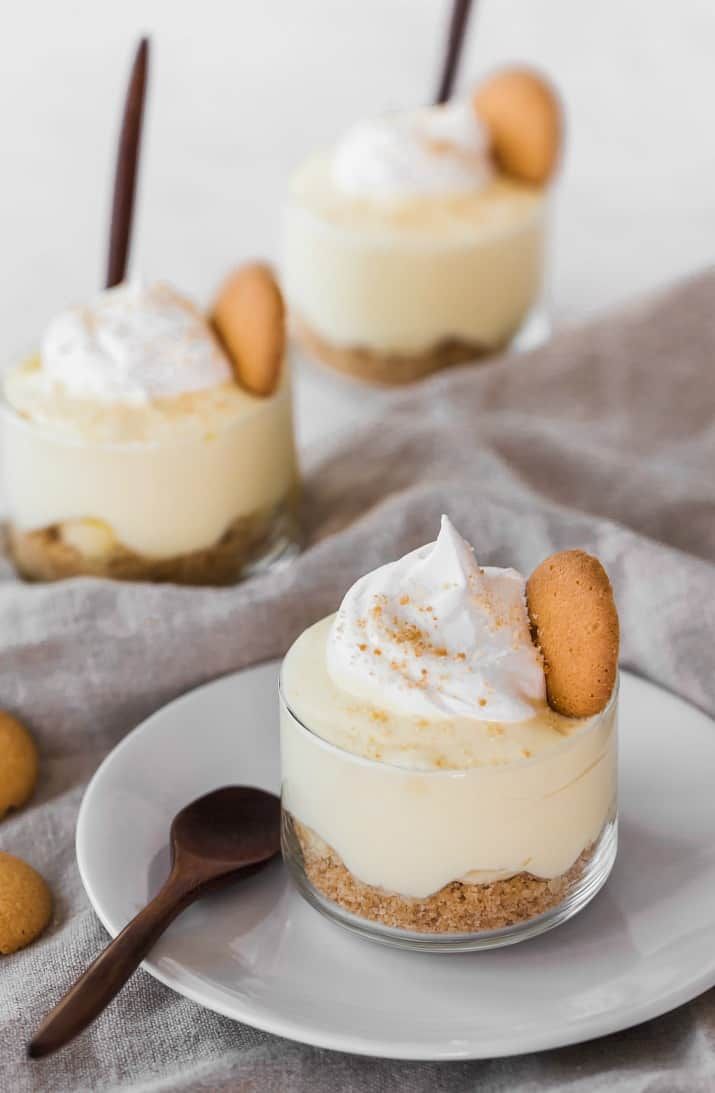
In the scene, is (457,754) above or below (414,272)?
above

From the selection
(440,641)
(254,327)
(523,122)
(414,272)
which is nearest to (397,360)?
(414,272)

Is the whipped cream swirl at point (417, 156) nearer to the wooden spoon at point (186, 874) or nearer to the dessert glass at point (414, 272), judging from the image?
the dessert glass at point (414, 272)

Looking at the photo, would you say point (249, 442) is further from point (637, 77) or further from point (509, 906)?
point (637, 77)

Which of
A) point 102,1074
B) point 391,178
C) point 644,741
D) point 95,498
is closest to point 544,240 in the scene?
point 391,178

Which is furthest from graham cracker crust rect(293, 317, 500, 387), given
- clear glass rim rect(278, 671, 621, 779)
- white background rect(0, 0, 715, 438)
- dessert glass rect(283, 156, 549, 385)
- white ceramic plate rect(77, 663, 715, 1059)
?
clear glass rim rect(278, 671, 621, 779)

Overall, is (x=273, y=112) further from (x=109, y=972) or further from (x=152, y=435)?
(x=109, y=972)

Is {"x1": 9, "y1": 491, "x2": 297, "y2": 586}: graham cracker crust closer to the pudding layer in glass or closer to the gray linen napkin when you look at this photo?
the gray linen napkin

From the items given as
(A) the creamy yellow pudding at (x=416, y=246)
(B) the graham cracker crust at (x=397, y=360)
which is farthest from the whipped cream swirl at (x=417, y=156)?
(B) the graham cracker crust at (x=397, y=360)
